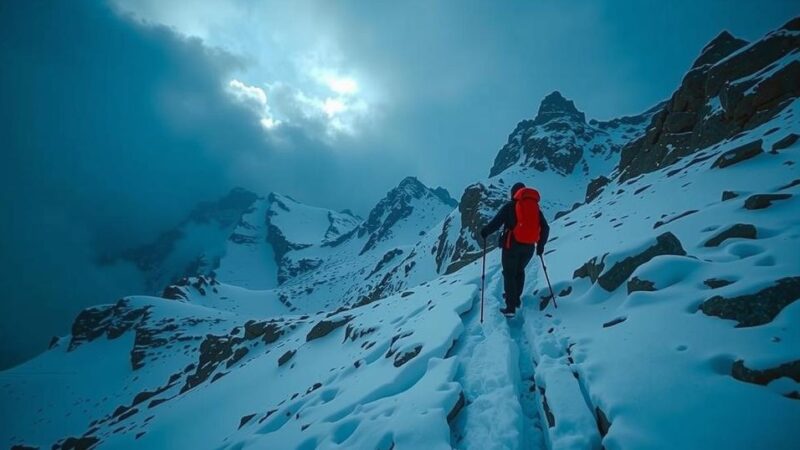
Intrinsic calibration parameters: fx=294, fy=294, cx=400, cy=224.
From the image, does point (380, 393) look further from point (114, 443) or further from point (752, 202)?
point (114, 443)

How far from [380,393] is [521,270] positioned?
15.4 ft

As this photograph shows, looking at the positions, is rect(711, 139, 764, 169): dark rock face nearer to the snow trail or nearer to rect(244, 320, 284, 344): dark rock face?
the snow trail

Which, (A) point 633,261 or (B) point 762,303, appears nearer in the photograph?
(B) point 762,303

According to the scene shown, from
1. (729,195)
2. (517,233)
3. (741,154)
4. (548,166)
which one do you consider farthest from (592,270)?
(548,166)

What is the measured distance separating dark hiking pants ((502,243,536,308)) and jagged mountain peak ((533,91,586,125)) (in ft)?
401

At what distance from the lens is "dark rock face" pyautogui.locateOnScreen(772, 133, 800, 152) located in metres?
11.7

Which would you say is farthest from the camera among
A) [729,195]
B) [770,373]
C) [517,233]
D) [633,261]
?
[729,195]

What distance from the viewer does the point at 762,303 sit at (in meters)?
3.83

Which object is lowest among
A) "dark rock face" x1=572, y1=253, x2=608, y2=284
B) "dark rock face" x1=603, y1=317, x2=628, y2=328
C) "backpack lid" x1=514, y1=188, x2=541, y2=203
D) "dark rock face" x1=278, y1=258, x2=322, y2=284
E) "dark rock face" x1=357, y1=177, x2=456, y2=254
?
"dark rock face" x1=603, y1=317, x2=628, y2=328

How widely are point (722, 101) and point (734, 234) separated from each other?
2320cm

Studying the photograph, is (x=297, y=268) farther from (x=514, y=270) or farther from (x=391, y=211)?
(x=514, y=270)

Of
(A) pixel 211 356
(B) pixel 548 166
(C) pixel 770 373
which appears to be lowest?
(A) pixel 211 356

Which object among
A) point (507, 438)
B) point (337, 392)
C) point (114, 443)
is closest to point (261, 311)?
point (114, 443)

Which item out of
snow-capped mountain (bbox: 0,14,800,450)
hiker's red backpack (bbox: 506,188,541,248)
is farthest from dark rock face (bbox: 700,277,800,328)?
hiker's red backpack (bbox: 506,188,541,248)
